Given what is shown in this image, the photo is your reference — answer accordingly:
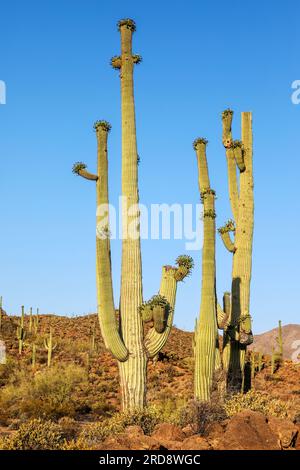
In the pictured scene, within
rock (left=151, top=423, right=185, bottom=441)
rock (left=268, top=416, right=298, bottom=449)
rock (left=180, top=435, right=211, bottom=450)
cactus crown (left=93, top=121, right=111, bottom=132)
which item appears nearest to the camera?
rock (left=180, top=435, right=211, bottom=450)

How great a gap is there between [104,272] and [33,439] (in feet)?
16.0

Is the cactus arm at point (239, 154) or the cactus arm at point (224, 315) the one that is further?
the cactus arm at point (239, 154)

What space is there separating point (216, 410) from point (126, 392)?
2.76 m

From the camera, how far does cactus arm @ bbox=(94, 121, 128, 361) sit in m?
14.7

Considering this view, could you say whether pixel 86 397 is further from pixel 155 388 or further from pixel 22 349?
pixel 22 349

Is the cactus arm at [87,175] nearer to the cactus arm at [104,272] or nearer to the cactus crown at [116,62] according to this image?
the cactus arm at [104,272]

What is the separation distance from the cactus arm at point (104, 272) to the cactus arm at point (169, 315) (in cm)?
64

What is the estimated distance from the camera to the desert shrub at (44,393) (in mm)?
22141

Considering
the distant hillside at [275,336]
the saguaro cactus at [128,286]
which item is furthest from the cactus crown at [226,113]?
the distant hillside at [275,336]

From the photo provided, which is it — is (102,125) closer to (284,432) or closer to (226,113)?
(226,113)

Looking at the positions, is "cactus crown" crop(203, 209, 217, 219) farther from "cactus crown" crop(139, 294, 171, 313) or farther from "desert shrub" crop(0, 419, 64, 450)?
"desert shrub" crop(0, 419, 64, 450)

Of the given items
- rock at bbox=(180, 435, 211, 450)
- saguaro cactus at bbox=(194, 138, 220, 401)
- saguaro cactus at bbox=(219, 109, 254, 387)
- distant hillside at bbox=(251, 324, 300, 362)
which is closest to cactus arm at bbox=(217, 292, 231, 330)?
saguaro cactus at bbox=(219, 109, 254, 387)

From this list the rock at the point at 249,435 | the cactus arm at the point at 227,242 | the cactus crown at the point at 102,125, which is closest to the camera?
the rock at the point at 249,435

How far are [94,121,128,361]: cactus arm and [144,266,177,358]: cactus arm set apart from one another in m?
0.64
